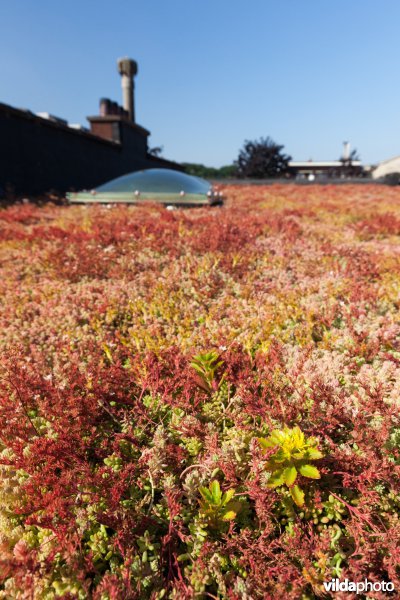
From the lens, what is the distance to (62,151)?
55.8 ft

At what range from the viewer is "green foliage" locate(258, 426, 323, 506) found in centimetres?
230

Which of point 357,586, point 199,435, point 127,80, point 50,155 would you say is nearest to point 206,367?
point 199,435

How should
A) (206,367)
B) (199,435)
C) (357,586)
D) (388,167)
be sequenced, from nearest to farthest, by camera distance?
(357,586) < (199,435) < (206,367) < (388,167)

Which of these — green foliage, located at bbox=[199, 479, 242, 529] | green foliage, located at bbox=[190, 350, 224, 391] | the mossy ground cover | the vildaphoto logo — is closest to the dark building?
the mossy ground cover

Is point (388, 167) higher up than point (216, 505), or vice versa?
point (388, 167)

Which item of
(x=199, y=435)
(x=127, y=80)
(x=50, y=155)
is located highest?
(x=127, y=80)

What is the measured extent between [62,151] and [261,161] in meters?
27.7

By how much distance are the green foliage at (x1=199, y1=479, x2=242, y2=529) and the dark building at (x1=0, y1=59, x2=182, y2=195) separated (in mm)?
14327

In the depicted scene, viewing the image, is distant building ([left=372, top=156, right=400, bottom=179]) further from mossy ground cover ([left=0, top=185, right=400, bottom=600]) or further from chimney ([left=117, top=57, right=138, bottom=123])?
mossy ground cover ([left=0, top=185, right=400, bottom=600])

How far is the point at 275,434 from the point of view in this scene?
8.30 ft

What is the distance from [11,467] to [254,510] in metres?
1.82

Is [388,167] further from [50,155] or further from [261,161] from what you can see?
[50,155]

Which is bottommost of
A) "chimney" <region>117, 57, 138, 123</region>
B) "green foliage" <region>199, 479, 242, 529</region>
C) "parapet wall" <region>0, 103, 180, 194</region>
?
"green foliage" <region>199, 479, 242, 529</region>

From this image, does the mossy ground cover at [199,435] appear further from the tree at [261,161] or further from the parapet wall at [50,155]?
the tree at [261,161]
